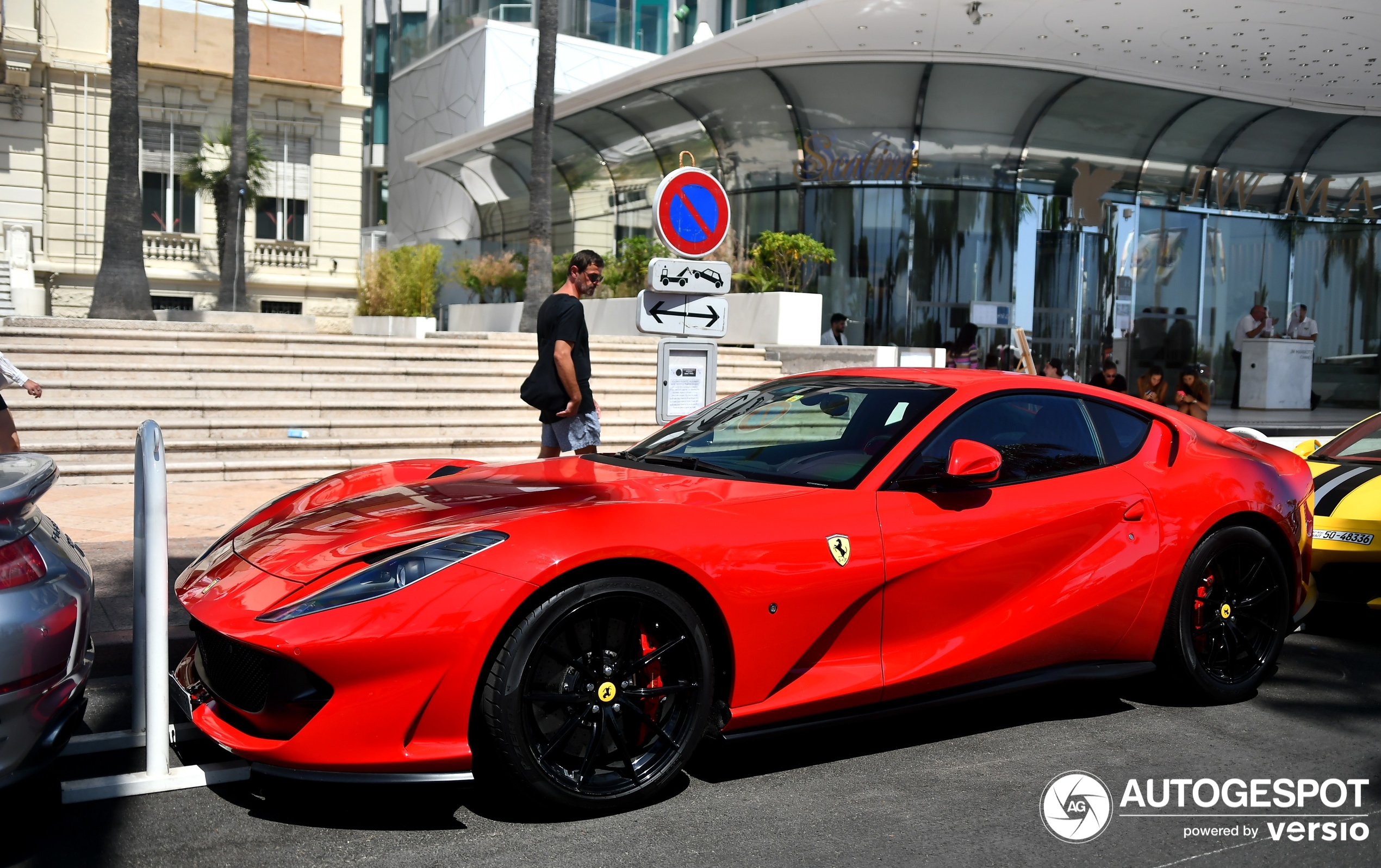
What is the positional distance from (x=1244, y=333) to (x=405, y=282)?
18.9m

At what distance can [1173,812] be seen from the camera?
353cm

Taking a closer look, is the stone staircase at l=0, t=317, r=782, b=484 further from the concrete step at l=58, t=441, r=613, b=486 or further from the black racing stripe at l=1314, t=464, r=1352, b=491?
the black racing stripe at l=1314, t=464, r=1352, b=491

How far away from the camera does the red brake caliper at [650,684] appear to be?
334 cm

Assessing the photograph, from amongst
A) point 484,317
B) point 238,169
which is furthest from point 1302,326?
point 238,169

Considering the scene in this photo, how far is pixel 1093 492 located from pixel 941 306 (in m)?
17.3

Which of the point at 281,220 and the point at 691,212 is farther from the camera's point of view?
the point at 281,220

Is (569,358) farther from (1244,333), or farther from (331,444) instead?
(1244,333)

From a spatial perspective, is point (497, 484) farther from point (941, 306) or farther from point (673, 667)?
point (941, 306)

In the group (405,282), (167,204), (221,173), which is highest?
(221,173)

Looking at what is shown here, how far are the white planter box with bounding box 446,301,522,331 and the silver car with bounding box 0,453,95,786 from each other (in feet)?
65.3

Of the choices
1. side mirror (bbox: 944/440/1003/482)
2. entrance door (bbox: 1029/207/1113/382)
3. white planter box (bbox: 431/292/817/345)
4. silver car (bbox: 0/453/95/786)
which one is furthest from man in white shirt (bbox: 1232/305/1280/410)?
silver car (bbox: 0/453/95/786)

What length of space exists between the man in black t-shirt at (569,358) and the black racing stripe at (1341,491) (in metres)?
4.21

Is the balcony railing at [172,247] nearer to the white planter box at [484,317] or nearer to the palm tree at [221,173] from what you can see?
the palm tree at [221,173]

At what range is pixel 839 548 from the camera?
11.9 ft
